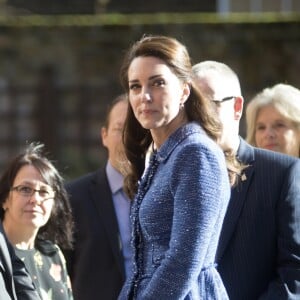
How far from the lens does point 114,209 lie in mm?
5527

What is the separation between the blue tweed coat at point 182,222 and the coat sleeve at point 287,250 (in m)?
0.44

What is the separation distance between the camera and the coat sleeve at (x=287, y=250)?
3938 millimetres

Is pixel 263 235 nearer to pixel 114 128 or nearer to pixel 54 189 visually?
pixel 54 189

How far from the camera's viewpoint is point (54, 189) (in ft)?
17.0

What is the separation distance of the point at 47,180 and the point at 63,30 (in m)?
7.26

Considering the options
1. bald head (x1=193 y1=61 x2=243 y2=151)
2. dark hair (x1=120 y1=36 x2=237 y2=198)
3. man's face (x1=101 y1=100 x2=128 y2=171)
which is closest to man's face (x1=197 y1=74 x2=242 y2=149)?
bald head (x1=193 y1=61 x2=243 y2=151)

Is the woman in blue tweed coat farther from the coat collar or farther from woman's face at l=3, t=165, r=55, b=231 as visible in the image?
woman's face at l=3, t=165, r=55, b=231

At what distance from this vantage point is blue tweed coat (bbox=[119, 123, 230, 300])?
3432 mm

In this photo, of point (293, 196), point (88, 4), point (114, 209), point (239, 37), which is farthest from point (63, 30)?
point (293, 196)

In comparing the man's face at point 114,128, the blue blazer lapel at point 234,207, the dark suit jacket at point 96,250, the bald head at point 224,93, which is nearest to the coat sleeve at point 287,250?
the blue blazer lapel at point 234,207

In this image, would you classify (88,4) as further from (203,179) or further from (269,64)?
(203,179)

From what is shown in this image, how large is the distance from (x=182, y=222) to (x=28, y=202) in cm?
175

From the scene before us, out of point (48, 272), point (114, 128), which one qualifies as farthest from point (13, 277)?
point (114, 128)

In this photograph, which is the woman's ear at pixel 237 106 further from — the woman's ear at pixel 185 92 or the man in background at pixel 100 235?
the man in background at pixel 100 235
